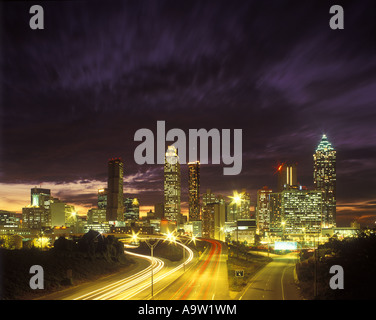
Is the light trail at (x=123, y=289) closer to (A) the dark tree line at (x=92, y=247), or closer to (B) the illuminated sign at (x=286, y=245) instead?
(A) the dark tree line at (x=92, y=247)

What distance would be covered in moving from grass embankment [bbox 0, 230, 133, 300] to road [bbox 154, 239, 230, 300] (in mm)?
15911

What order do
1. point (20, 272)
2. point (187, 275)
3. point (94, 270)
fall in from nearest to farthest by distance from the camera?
1. point (20, 272)
2. point (187, 275)
3. point (94, 270)

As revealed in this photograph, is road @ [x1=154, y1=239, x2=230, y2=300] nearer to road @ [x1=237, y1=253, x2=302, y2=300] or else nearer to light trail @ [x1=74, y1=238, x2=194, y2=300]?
road @ [x1=237, y1=253, x2=302, y2=300]

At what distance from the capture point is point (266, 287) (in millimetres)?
46250

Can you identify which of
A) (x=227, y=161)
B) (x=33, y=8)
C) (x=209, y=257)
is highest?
(x=33, y=8)

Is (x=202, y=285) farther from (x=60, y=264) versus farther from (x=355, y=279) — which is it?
(x=60, y=264)

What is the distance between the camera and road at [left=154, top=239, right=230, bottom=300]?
38.5m

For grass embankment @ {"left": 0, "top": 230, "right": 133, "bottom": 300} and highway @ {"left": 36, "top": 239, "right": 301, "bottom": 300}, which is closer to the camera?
highway @ {"left": 36, "top": 239, "right": 301, "bottom": 300}

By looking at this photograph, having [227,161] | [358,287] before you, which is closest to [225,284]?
[358,287]

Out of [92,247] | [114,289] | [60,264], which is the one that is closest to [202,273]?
[114,289]

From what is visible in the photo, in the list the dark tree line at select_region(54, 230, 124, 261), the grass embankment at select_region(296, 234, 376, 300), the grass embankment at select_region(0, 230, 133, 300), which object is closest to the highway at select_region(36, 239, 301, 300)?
the grass embankment at select_region(0, 230, 133, 300)

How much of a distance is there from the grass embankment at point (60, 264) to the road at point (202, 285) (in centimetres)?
1591
